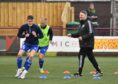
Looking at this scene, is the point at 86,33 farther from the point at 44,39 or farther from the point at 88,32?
the point at 44,39

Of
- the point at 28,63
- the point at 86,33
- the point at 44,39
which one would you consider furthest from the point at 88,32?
the point at 44,39

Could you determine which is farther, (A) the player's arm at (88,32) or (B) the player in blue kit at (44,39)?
(B) the player in blue kit at (44,39)

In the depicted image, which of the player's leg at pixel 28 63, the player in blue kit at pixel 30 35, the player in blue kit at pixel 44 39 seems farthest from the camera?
the player in blue kit at pixel 44 39

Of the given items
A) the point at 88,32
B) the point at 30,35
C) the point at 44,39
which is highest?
the point at 88,32

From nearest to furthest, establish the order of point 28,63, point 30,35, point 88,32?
point 28,63 < point 88,32 < point 30,35

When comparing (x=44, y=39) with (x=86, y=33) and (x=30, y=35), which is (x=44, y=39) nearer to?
(x=30, y=35)

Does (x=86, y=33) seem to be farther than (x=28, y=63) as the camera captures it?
Yes

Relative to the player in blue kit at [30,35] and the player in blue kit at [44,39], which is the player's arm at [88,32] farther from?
the player in blue kit at [44,39]

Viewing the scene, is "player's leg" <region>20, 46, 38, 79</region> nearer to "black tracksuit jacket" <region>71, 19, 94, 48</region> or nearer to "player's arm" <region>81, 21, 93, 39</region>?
"black tracksuit jacket" <region>71, 19, 94, 48</region>

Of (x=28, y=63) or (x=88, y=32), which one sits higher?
(x=88, y=32)

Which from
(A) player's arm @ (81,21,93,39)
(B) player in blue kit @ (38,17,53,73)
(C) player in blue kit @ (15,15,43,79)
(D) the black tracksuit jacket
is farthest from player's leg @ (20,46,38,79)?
(B) player in blue kit @ (38,17,53,73)

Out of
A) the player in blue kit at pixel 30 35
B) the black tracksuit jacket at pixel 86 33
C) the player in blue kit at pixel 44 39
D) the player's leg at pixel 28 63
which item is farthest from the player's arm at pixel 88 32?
the player in blue kit at pixel 44 39

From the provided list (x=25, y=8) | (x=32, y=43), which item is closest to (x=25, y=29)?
(x=32, y=43)

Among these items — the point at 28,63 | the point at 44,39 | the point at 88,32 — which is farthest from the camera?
the point at 44,39
